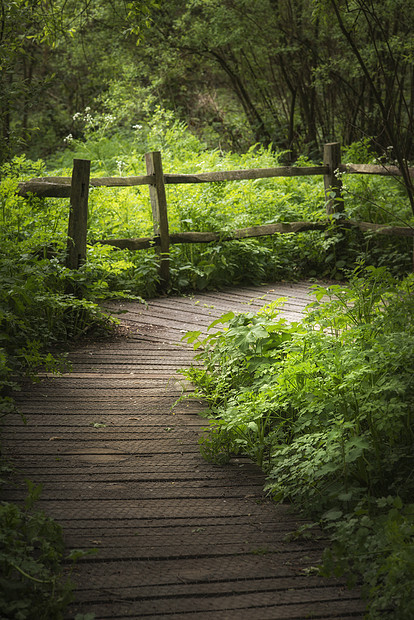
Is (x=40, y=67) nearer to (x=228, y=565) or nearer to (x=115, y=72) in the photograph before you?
(x=115, y=72)

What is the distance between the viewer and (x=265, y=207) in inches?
372

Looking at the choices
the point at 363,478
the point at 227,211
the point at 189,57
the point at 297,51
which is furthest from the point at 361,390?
the point at 189,57

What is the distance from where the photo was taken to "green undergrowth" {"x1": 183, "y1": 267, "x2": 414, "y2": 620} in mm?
2680

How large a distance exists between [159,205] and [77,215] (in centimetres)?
178

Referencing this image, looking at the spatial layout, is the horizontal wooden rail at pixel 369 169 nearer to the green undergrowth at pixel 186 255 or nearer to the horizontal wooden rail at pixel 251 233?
the green undergrowth at pixel 186 255

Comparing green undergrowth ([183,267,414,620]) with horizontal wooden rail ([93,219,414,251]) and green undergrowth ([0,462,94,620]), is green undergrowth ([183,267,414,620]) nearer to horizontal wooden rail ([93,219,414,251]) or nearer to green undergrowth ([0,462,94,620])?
green undergrowth ([0,462,94,620])

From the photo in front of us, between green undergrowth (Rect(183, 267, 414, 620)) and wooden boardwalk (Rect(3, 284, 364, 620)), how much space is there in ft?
0.47

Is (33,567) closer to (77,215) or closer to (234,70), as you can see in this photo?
(77,215)

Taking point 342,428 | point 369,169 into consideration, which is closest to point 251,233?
point 369,169

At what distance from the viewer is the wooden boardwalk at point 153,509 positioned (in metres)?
2.58

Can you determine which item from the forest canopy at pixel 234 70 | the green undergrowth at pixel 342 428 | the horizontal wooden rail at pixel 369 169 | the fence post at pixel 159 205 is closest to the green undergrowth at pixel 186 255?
the green undergrowth at pixel 342 428

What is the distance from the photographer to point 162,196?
819 centimetres

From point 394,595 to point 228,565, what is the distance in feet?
2.49

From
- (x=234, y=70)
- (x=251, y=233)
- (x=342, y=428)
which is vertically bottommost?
(x=342, y=428)
